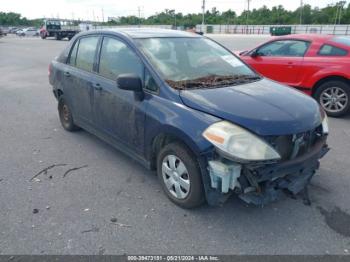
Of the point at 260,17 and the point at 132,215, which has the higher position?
the point at 260,17

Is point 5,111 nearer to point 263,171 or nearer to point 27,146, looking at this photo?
point 27,146

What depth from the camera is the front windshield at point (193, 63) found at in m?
3.35

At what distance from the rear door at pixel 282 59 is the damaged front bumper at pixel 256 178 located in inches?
157

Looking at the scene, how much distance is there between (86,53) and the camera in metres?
4.51

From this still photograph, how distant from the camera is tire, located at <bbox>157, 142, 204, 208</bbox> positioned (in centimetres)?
290

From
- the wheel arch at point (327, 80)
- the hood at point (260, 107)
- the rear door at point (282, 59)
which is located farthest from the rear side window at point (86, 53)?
the wheel arch at point (327, 80)

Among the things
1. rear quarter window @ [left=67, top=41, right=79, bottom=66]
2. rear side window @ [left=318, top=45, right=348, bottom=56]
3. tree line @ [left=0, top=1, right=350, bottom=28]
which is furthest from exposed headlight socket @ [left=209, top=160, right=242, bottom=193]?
tree line @ [left=0, top=1, right=350, bottom=28]

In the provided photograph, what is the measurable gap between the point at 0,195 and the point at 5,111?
387 centimetres

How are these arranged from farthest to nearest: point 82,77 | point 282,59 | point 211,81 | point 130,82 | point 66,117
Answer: point 282,59
point 66,117
point 82,77
point 211,81
point 130,82

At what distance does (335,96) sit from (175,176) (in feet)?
14.4

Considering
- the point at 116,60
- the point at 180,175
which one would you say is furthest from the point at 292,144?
the point at 116,60

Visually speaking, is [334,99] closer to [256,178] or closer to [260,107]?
[260,107]

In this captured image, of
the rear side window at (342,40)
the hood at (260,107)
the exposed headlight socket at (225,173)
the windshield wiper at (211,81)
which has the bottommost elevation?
the exposed headlight socket at (225,173)

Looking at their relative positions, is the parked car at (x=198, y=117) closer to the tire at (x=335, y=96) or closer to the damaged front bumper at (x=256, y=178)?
the damaged front bumper at (x=256, y=178)
